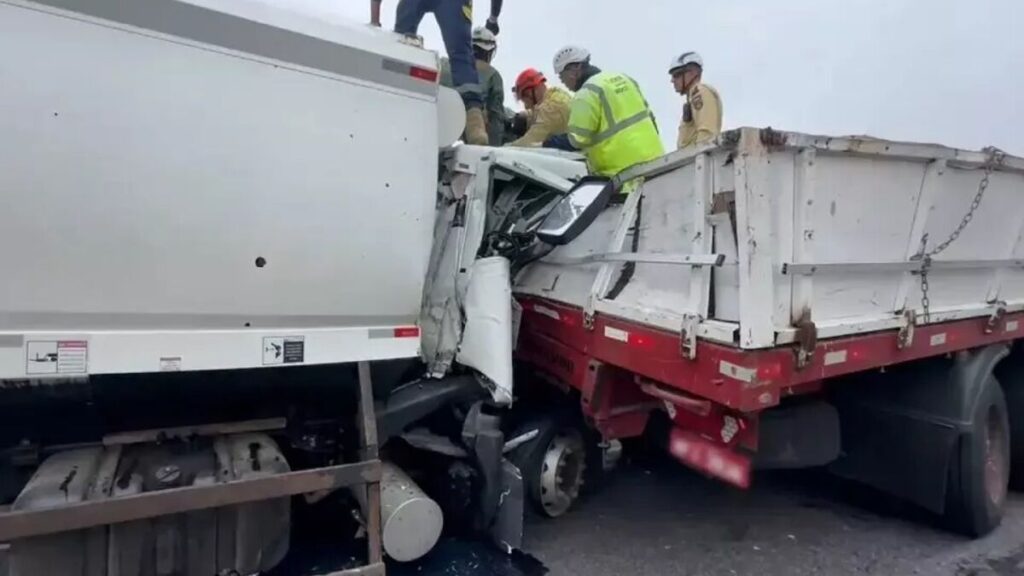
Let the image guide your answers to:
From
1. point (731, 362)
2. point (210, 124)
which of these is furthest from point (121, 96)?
point (731, 362)

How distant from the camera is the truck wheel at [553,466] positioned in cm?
338

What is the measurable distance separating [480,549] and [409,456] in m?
0.53

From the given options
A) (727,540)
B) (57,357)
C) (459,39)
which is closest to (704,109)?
(459,39)

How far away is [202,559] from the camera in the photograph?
7.79ft

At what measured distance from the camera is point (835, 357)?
8.81ft

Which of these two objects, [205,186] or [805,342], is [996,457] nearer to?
[805,342]

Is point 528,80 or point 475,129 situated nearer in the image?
point 475,129

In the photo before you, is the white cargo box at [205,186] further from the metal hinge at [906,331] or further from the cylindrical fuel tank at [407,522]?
the metal hinge at [906,331]

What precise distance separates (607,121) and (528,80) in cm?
198

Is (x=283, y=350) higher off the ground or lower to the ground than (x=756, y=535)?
higher

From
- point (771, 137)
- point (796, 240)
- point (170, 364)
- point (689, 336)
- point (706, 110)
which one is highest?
point (706, 110)

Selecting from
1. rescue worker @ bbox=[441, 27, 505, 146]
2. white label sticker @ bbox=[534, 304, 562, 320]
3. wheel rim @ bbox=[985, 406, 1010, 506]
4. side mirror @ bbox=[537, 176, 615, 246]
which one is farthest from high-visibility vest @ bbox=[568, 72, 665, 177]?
wheel rim @ bbox=[985, 406, 1010, 506]

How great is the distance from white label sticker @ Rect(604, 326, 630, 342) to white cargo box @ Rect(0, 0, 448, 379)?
866mm

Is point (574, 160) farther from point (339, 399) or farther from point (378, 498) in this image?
point (378, 498)
